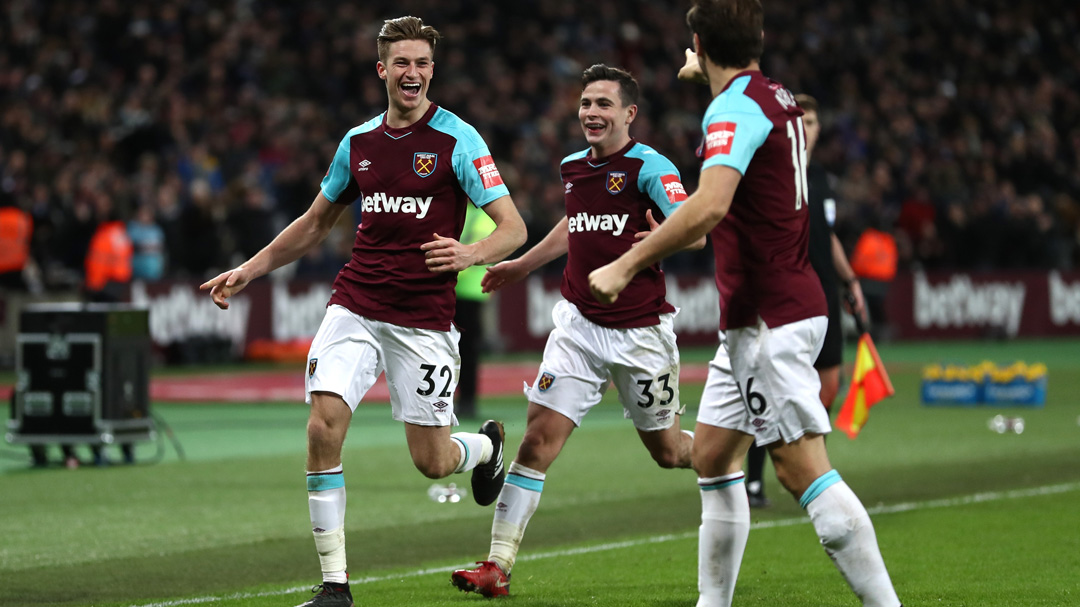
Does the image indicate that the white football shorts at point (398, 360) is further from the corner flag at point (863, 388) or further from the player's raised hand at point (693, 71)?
the corner flag at point (863, 388)

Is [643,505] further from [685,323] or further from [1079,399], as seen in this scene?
[685,323]

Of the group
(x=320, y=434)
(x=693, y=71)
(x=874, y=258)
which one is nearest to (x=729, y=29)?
(x=693, y=71)

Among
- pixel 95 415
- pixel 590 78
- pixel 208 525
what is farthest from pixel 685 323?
pixel 590 78

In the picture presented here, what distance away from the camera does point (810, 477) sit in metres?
5.36

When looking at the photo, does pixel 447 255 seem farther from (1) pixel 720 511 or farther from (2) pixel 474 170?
(1) pixel 720 511

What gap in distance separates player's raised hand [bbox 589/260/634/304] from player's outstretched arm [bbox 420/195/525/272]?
1.65 meters

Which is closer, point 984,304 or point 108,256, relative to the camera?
point 108,256

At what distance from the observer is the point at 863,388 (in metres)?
10.0

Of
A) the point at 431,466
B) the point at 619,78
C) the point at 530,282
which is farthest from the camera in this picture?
the point at 530,282

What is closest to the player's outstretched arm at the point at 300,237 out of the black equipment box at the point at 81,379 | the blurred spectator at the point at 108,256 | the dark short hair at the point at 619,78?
the dark short hair at the point at 619,78

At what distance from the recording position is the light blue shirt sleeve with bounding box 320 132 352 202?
22.9ft

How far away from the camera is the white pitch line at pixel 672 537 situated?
7098mm

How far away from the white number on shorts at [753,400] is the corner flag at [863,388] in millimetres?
4440

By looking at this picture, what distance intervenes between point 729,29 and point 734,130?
367 millimetres
